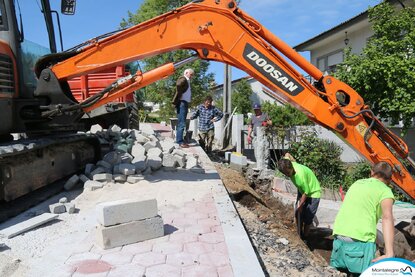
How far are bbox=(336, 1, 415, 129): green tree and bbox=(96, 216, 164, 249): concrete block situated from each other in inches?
235

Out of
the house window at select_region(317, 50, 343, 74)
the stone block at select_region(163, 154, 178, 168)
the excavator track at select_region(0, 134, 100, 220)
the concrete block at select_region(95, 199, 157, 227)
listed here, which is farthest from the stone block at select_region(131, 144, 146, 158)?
the house window at select_region(317, 50, 343, 74)

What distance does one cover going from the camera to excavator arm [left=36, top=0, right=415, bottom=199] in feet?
17.9

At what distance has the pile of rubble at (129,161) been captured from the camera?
6535 millimetres

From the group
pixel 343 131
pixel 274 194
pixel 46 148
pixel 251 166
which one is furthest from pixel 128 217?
pixel 251 166

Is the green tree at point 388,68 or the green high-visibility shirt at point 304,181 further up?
the green tree at point 388,68

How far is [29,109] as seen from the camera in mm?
5812

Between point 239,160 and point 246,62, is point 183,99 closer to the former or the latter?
point 239,160

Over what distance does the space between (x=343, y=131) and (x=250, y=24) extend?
207 cm

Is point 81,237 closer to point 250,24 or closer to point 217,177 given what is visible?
point 217,177

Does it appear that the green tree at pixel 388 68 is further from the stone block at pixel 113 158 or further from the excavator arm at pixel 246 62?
the stone block at pixel 113 158

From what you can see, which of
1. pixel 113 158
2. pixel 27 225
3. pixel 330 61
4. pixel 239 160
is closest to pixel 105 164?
pixel 113 158

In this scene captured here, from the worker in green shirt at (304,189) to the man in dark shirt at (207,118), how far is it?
174 inches

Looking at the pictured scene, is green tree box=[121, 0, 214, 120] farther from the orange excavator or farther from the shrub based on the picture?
the orange excavator

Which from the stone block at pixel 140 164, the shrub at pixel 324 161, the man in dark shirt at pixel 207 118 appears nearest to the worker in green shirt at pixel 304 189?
the stone block at pixel 140 164
